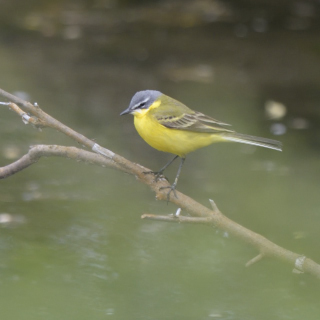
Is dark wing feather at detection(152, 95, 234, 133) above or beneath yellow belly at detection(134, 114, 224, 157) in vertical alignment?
above

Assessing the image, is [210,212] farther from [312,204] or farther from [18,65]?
[18,65]

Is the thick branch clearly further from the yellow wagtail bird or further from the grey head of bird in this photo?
the grey head of bird

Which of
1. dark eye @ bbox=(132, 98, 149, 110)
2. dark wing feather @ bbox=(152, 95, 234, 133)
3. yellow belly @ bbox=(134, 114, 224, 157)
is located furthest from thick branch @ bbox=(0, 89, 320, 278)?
dark eye @ bbox=(132, 98, 149, 110)

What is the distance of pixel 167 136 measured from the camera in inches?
173

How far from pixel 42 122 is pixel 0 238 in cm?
186

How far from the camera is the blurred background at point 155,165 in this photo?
4.74 meters

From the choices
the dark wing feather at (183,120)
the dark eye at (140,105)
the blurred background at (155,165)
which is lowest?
Answer: the blurred background at (155,165)

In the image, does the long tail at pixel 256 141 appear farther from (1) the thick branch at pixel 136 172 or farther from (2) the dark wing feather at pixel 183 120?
(1) the thick branch at pixel 136 172

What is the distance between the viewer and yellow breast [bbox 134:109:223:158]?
14.4ft

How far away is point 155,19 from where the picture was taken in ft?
38.0

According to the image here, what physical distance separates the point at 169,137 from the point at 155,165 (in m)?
2.57

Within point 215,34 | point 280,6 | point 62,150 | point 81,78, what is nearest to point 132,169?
point 62,150

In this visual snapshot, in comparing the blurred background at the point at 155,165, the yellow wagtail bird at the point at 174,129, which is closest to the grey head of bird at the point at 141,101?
the yellow wagtail bird at the point at 174,129

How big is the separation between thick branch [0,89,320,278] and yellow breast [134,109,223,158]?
366 millimetres
